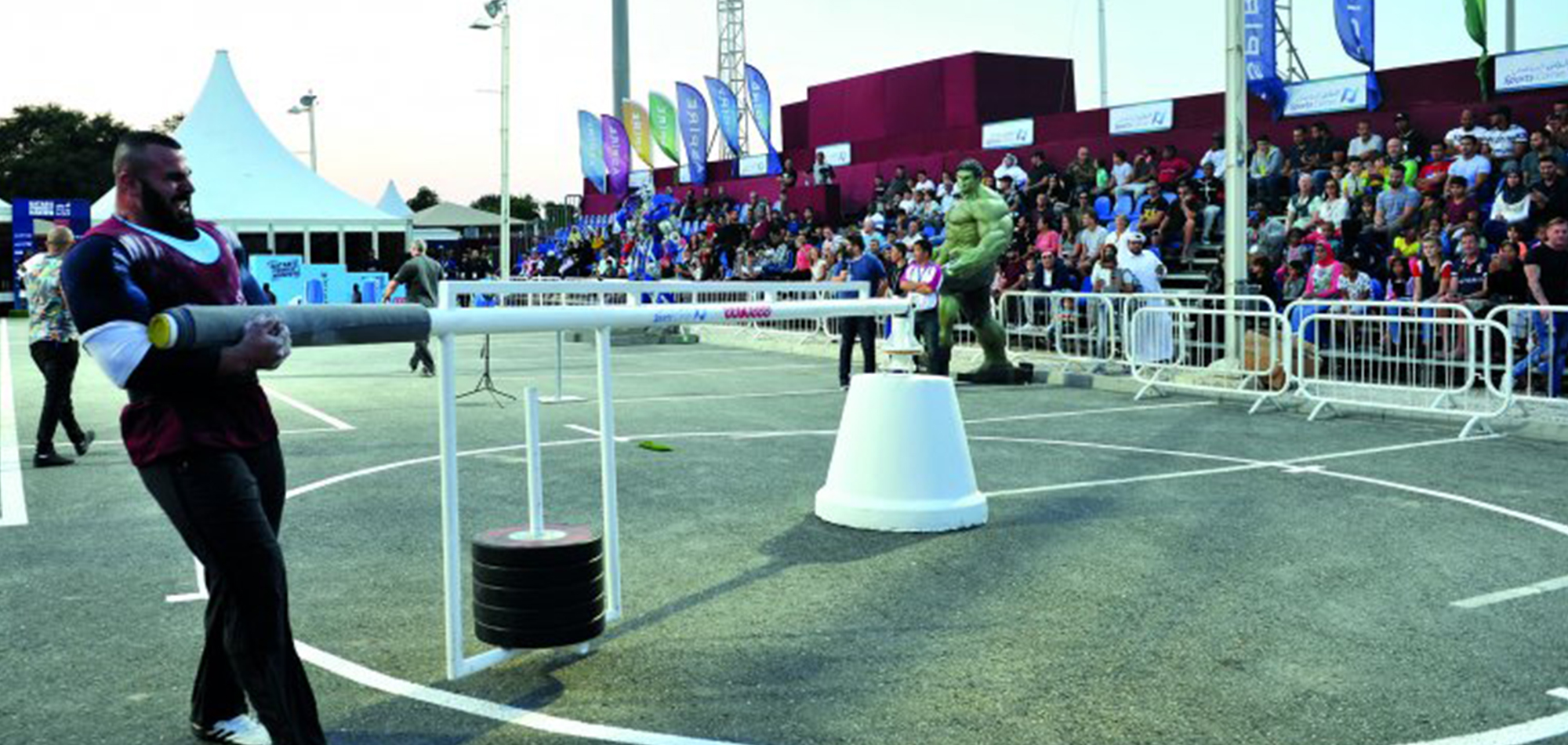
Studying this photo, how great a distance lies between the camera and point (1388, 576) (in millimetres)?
6527

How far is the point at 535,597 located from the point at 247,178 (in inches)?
1601

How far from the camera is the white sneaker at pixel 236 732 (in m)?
4.35

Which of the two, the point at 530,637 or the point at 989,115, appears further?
the point at 989,115

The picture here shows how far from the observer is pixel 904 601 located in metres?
6.10

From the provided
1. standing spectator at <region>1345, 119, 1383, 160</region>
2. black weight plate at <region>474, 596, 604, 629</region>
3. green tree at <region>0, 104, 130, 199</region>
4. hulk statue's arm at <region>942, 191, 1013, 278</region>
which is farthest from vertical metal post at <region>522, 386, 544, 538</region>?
green tree at <region>0, 104, 130, 199</region>

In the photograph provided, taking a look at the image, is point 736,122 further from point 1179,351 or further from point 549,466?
point 549,466

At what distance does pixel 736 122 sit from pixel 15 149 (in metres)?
65.8

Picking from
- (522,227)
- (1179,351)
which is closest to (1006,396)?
(1179,351)

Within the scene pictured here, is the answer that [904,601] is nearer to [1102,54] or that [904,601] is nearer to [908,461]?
[908,461]

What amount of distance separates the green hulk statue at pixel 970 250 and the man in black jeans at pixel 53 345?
837 cm

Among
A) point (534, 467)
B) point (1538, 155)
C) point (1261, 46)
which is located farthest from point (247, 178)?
point (534, 467)

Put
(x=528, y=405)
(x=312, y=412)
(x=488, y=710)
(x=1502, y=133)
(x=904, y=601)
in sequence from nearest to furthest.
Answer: (x=488, y=710)
(x=528, y=405)
(x=904, y=601)
(x=312, y=412)
(x=1502, y=133)

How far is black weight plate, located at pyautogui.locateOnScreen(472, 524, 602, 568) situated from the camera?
16.4 ft

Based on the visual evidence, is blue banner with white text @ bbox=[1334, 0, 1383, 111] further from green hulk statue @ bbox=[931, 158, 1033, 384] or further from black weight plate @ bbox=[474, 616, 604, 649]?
black weight plate @ bbox=[474, 616, 604, 649]
